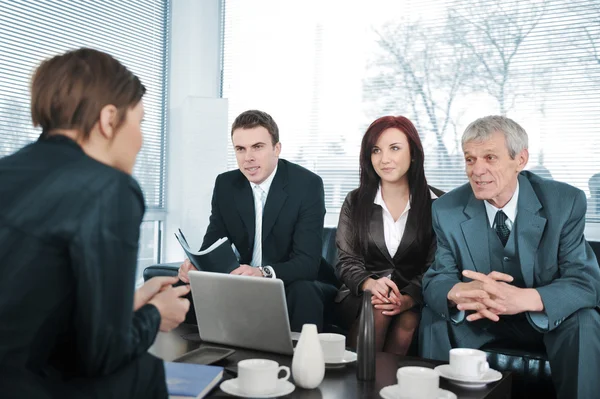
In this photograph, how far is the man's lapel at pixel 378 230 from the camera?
3.10 meters

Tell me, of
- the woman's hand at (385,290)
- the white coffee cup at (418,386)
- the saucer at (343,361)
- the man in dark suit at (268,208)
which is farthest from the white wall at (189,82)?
the white coffee cup at (418,386)

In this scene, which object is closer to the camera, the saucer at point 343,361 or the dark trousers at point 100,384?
the dark trousers at point 100,384

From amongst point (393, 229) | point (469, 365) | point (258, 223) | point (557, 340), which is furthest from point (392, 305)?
point (469, 365)

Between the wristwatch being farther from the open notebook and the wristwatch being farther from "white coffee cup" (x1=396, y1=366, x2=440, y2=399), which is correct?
"white coffee cup" (x1=396, y1=366, x2=440, y2=399)

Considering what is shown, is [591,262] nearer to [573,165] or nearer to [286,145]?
[573,165]

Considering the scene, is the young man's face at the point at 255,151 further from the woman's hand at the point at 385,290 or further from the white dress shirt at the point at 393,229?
the woman's hand at the point at 385,290

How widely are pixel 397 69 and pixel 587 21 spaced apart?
1.17 meters

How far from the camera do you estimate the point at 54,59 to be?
1.25 m

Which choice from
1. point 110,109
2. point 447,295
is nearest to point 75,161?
point 110,109

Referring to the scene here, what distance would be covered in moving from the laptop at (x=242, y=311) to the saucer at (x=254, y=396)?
1.15 ft

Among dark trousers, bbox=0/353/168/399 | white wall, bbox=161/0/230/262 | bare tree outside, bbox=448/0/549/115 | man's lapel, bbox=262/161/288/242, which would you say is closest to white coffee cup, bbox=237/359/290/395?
dark trousers, bbox=0/353/168/399

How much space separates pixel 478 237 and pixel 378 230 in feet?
1.95

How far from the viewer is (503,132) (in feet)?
8.66

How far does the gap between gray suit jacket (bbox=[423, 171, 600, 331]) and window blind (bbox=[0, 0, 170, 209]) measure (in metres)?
2.05
